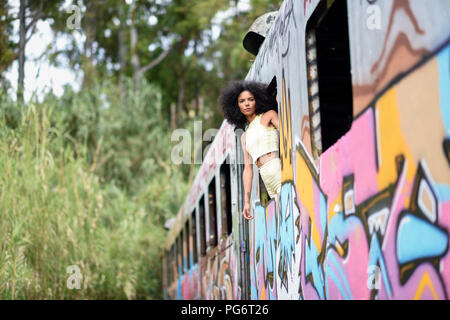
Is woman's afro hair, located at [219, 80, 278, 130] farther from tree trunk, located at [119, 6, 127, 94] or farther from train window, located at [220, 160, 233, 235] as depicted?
tree trunk, located at [119, 6, 127, 94]

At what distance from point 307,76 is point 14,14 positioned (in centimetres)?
982

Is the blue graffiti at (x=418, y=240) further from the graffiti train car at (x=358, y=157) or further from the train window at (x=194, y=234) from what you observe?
the train window at (x=194, y=234)

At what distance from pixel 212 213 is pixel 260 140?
4.05 m

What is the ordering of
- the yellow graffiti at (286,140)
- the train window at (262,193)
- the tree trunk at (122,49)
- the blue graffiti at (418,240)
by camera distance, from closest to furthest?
the blue graffiti at (418,240), the yellow graffiti at (286,140), the train window at (262,193), the tree trunk at (122,49)

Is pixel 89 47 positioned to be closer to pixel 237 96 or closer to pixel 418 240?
pixel 237 96

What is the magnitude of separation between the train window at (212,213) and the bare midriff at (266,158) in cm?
360

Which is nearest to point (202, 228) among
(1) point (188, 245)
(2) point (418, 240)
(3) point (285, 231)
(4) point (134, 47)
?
(1) point (188, 245)

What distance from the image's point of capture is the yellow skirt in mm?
5406

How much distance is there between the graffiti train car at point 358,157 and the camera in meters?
2.37

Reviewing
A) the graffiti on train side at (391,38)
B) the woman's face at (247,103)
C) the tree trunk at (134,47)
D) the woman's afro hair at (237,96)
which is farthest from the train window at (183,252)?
the tree trunk at (134,47)

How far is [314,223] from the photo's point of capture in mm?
4047

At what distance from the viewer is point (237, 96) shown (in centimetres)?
627

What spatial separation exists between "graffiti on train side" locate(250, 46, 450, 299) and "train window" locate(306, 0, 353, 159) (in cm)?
21
